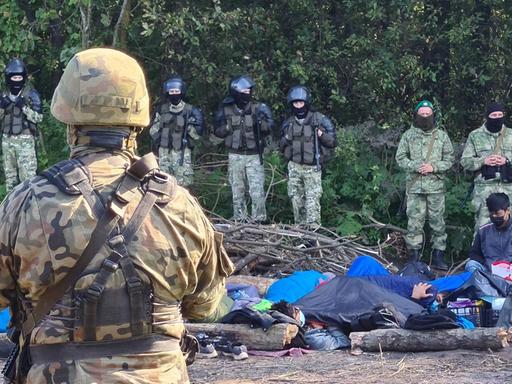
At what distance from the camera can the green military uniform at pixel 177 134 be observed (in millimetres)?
11797

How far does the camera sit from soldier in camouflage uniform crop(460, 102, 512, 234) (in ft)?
34.9

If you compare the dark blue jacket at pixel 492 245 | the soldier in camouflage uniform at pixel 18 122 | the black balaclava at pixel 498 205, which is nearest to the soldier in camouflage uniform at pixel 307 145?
the dark blue jacket at pixel 492 245

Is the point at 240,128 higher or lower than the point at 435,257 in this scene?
higher

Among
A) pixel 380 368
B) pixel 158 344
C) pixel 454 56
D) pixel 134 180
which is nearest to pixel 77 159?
pixel 134 180

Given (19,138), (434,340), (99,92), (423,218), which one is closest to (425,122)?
(423,218)

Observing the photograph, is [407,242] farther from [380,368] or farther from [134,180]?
[134,180]

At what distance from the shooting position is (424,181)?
436 inches

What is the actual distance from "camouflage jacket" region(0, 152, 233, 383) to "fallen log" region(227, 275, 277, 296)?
5927 millimetres

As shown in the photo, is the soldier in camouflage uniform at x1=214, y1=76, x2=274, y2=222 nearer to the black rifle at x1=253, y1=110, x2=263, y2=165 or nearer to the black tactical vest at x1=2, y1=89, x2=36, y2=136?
the black rifle at x1=253, y1=110, x2=263, y2=165

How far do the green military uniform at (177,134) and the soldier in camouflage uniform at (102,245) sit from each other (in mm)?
8901

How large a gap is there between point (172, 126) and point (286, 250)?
8.40ft

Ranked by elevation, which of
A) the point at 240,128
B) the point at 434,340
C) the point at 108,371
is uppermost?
the point at 240,128

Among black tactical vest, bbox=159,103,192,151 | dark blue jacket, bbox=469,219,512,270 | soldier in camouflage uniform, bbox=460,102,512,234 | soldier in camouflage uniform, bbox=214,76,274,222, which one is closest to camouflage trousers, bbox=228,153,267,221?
soldier in camouflage uniform, bbox=214,76,274,222

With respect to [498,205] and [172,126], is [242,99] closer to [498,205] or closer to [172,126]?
[172,126]
